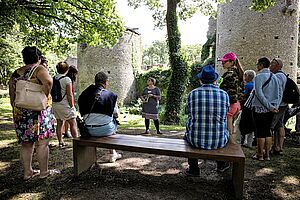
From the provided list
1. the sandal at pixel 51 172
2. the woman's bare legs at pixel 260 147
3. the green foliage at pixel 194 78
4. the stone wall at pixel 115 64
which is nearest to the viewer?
the sandal at pixel 51 172

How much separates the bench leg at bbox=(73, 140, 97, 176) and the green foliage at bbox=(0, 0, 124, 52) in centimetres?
577

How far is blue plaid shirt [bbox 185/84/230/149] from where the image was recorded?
2812 millimetres

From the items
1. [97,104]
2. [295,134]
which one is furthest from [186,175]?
[295,134]

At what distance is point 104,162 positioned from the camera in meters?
4.00

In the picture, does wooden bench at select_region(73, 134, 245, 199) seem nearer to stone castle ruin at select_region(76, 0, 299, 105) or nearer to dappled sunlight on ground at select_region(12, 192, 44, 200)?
dappled sunlight on ground at select_region(12, 192, 44, 200)

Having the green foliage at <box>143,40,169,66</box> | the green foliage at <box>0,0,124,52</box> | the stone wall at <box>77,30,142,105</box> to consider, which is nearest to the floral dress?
the green foliage at <box>0,0,124,52</box>

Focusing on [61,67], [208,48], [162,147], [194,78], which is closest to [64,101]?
[61,67]

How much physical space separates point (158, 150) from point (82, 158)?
1333 mm

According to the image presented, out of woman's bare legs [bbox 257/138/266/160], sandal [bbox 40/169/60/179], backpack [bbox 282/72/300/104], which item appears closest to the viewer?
sandal [bbox 40/169/60/179]

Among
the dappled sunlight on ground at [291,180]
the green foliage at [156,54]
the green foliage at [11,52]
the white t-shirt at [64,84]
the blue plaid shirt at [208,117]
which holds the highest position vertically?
the green foliage at [156,54]

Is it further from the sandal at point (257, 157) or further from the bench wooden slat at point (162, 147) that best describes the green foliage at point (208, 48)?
the bench wooden slat at point (162, 147)

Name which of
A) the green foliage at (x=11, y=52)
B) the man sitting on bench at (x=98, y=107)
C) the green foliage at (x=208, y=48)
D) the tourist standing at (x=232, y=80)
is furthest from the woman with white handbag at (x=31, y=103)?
the green foliage at (x=208, y=48)

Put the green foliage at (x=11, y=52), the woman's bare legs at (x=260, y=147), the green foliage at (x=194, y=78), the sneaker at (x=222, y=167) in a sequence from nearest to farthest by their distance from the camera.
→ the sneaker at (x=222, y=167), the woman's bare legs at (x=260, y=147), the green foliage at (x=11, y=52), the green foliage at (x=194, y=78)

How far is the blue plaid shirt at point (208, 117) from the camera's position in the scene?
2.81 metres
